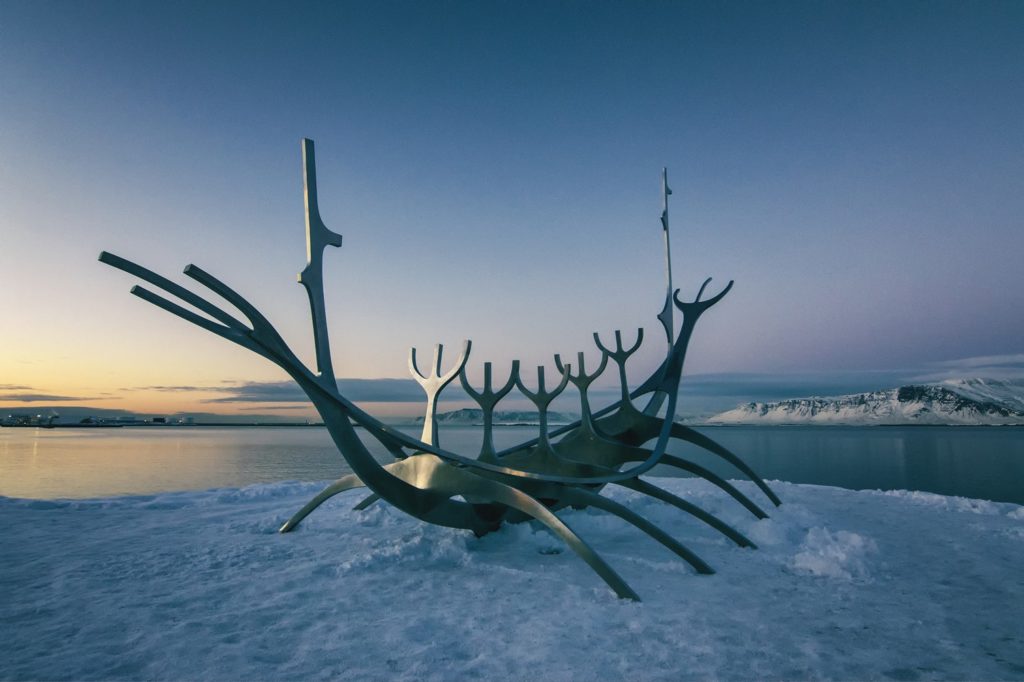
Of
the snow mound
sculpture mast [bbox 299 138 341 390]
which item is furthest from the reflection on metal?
the snow mound

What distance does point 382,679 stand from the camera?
4477 mm

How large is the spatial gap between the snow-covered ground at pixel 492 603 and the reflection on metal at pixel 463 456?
617 millimetres

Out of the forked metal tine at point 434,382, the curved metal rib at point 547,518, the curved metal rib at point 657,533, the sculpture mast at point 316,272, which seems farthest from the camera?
the forked metal tine at point 434,382

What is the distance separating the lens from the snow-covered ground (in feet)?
15.7

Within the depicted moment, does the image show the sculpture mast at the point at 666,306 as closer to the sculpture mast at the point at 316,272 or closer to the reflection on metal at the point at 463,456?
the reflection on metal at the point at 463,456

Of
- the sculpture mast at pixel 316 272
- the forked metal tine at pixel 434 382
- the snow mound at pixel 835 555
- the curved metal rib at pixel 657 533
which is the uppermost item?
the sculpture mast at pixel 316 272

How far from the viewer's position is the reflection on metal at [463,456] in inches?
271

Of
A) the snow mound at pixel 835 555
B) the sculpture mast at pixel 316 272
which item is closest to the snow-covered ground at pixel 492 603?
the snow mound at pixel 835 555

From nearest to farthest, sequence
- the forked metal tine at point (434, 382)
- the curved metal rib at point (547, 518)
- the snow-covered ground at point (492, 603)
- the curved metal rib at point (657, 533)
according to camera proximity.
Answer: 1. the snow-covered ground at point (492, 603)
2. the curved metal rib at point (547, 518)
3. the curved metal rib at point (657, 533)
4. the forked metal tine at point (434, 382)

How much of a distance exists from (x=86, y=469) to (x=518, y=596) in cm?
3696

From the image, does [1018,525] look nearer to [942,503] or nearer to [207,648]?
[942,503]

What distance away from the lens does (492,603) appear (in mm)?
6352

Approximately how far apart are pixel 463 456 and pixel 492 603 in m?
2.58

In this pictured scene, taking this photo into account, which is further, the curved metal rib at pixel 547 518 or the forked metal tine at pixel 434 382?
the forked metal tine at pixel 434 382
